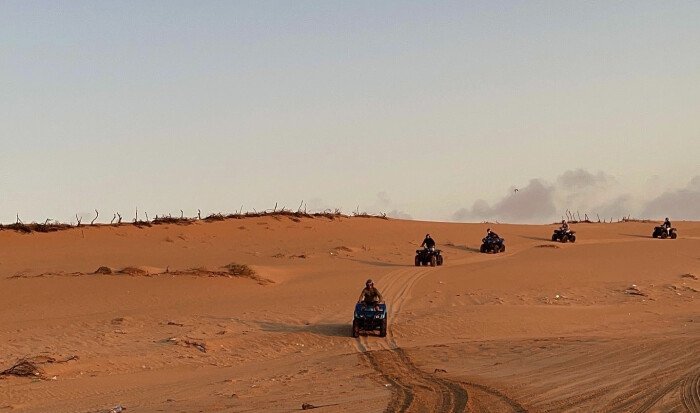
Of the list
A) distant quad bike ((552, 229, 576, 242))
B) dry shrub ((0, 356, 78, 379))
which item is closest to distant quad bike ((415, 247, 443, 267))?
distant quad bike ((552, 229, 576, 242))

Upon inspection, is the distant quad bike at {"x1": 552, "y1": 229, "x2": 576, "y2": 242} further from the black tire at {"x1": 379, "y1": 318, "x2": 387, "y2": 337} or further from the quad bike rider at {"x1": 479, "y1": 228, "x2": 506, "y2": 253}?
the black tire at {"x1": 379, "y1": 318, "x2": 387, "y2": 337}

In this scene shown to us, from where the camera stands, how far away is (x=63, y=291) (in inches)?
972

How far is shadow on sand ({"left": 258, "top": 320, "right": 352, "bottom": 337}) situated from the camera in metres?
20.1

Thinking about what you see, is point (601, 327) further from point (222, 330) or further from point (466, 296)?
point (222, 330)

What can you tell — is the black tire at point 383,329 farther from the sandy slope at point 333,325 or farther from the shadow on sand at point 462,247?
the shadow on sand at point 462,247

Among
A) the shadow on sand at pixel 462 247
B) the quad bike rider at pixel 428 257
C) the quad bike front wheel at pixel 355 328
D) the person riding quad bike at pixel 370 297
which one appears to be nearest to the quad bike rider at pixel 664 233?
the shadow on sand at pixel 462 247

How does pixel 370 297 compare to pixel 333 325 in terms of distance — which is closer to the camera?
pixel 370 297

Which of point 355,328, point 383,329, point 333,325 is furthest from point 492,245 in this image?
point 355,328

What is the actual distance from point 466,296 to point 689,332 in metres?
8.44

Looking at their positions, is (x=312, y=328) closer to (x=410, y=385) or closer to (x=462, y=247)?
(x=410, y=385)

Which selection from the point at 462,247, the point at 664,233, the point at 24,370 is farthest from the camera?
the point at 664,233

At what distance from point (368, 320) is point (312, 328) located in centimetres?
205

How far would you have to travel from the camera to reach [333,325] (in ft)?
69.9

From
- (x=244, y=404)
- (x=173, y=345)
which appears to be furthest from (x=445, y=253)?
(x=244, y=404)
